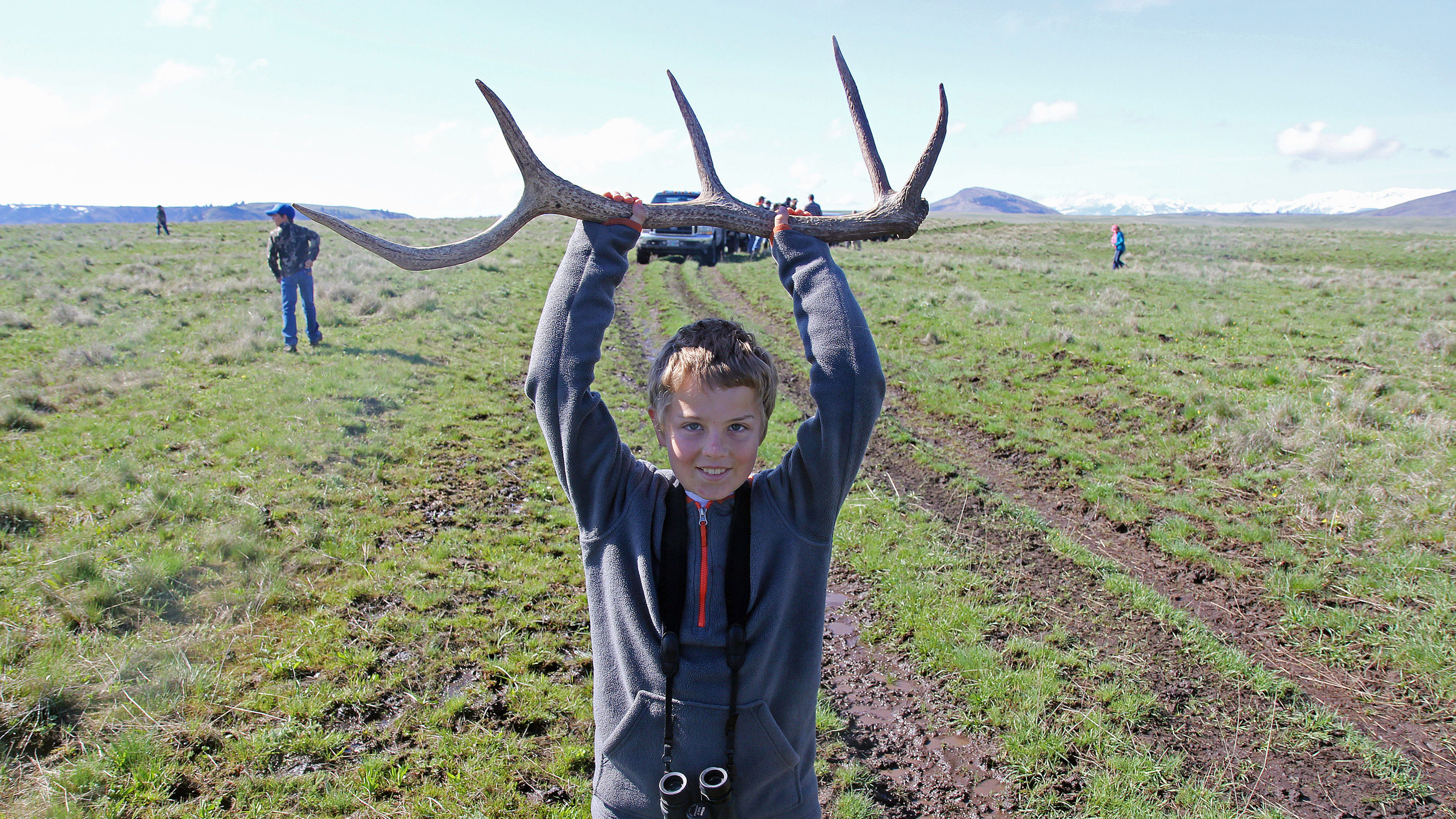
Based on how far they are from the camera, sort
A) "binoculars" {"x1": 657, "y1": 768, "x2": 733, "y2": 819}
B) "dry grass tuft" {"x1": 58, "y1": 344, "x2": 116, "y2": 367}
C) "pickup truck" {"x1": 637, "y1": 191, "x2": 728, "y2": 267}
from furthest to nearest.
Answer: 1. "pickup truck" {"x1": 637, "y1": 191, "x2": 728, "y2": 267}
2. "dry grass tuft" {"x1": 58, "y1": 344, "x2": 116, "y2": 367}
3. "binoculars" {"x1": 657, "y1": 768, "x2": 733, "y2": 819}

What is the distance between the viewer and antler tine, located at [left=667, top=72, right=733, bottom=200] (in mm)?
2645

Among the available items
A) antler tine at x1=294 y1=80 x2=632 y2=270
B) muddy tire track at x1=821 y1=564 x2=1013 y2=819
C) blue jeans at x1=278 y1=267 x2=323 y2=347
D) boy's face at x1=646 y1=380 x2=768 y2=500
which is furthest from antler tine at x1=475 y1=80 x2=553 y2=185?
blue jeans at x1=278 y1=267 x2=323 y2=347

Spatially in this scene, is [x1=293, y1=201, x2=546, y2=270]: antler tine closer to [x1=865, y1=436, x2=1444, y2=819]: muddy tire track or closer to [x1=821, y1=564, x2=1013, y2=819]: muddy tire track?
[x1=821, y1=564, x2=1013, y2=819]: muddy tire track

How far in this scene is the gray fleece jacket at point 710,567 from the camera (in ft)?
6.07

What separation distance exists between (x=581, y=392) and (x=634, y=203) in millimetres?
662

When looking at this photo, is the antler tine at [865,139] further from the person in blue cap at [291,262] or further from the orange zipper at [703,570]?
the person in blue cap at [291,262]

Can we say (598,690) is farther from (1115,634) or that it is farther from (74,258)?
(74,258)

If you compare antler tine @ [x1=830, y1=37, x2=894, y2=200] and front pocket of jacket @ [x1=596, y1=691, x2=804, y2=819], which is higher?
antler tine @ [x1=830, y1=37, x2=894, y2=200]

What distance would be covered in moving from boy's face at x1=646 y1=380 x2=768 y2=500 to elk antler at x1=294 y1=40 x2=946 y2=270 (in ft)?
2.04

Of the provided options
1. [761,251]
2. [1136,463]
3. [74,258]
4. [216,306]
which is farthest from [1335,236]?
[74,258]

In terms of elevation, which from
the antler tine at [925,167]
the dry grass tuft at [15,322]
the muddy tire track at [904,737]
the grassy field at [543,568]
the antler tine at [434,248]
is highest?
the antler tine at [925,167]

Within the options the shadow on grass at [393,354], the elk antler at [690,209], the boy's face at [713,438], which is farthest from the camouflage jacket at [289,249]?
the boy's face at [713,438]

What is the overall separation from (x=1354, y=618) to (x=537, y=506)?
602 cm

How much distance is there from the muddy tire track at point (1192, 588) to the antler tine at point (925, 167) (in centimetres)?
331
